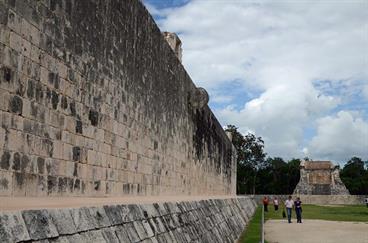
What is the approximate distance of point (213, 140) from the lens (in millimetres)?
22047

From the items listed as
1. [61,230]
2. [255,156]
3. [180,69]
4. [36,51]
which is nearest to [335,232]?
[180,69]

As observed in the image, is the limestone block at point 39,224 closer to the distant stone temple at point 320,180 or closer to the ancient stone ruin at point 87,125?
the ancient stone ruin at point 87,125

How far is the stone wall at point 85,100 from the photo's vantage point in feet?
18.5

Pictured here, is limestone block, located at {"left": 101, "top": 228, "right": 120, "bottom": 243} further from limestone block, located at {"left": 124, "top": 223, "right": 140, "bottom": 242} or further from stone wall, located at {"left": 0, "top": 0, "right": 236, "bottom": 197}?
stone wall, located at {"left": 0, "top": 0, "right": 236, "bottom": 197}

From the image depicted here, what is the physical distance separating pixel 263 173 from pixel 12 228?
63552mm

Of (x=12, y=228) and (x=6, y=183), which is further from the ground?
(x=6, y=183)

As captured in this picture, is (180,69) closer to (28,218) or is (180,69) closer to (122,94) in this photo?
(122,94)

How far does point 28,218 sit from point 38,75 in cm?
351

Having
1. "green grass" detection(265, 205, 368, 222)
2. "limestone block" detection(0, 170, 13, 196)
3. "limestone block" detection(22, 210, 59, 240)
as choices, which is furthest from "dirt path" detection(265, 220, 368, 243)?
"limestone block" detection(22, 210, 59, 240)

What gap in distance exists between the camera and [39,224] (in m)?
2.95

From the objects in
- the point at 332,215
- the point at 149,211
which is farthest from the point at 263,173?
the point at 149,211

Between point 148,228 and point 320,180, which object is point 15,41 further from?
point 320,180

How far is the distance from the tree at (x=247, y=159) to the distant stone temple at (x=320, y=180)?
7.52m

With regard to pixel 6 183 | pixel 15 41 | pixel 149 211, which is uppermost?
pixel 15 41
